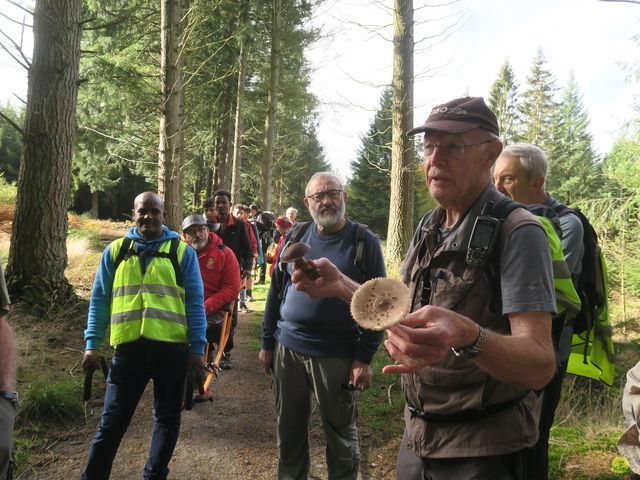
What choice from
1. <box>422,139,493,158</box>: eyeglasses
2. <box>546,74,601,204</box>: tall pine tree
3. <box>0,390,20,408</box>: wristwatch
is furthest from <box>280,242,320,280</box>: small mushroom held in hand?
<box>546,74,601,204</box>: tall pine tree

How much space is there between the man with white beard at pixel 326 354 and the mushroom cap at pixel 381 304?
144cm

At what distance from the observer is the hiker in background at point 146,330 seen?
299 cm

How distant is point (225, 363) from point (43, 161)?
427 centimetres

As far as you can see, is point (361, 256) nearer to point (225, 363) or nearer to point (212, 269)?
point (212, 269)

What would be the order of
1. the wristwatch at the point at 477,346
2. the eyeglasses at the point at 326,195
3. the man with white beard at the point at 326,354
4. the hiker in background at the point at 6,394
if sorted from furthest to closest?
the eyeglasses at the point at 326,195 → the man with white beard at the point at 326,354 → the hiker in background at the point at 6,394 → the wristwatch at the point at 477,346

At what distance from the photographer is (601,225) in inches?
386

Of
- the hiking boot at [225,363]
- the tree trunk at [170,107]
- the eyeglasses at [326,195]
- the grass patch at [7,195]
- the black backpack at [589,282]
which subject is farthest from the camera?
the grass patch at [7,195]

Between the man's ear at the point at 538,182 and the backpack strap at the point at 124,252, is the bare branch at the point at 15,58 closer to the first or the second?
the backpack strap at the point at 124,252

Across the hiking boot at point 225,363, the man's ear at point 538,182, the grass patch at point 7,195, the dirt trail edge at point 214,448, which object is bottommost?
the dirt trail edge at point 214,448

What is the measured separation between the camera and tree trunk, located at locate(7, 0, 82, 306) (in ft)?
20.8

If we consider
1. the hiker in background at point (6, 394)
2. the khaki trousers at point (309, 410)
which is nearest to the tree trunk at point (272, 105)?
the khaki trousers at point (309, 410)

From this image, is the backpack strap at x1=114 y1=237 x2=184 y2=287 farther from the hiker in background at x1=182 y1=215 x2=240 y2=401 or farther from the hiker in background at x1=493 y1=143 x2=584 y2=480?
the hiker in background at x1=493 y1=143 x2=584 y2=480

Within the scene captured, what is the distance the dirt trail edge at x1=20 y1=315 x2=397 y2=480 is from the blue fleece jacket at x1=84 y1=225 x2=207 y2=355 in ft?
4.36

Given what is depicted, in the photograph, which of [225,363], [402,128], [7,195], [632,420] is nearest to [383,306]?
[632,420]
